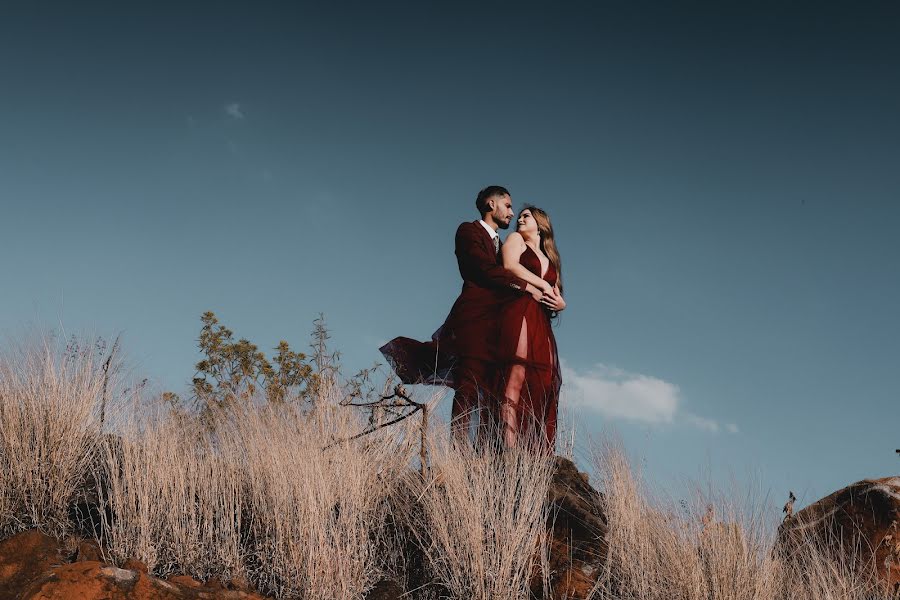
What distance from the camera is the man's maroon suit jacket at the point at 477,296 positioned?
247 inches

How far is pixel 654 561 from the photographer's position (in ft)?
16.5

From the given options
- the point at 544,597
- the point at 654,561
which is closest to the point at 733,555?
the point at 654,561

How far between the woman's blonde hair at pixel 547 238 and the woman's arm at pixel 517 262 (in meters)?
0.34

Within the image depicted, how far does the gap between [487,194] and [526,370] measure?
155 cm

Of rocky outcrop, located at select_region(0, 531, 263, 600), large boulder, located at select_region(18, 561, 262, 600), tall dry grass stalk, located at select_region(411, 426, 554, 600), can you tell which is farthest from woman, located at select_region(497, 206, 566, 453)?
large boulder, located at select_region(18, 561, 262, 600)

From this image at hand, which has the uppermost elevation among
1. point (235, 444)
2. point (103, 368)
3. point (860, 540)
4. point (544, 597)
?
point (103, 368)

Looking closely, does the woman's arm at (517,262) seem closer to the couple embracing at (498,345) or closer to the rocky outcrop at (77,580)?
the couple embracing at (498,345)

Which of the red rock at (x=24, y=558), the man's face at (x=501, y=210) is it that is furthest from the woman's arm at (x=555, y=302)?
the red rock at (x=24, y=558)

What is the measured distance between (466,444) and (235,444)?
1.69 m

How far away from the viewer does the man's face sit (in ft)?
22.0

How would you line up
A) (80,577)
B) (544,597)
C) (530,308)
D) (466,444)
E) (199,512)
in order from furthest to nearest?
(530,308), (466,444), (199,512), (544,597), (80,577)

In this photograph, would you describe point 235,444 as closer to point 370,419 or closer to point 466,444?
point 370,419

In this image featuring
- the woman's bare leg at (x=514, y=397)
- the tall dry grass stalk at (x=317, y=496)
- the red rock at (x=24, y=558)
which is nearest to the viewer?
the red rock at (x=24, y=558)

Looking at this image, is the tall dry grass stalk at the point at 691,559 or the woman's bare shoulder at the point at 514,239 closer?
the tall dry grass stalk at the point at 691,559
